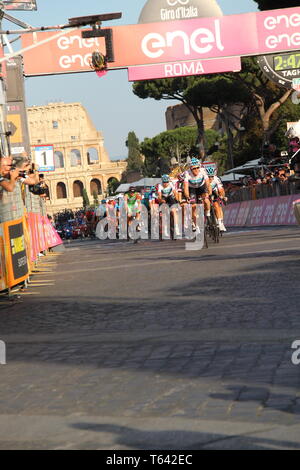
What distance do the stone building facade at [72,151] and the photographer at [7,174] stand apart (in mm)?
169028

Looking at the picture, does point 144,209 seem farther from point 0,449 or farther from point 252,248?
point 0,449

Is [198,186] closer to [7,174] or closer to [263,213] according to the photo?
[7,174]

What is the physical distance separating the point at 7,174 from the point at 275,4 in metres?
27.0

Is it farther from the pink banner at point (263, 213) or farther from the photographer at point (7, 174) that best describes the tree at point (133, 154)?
the photographer at point (7, 174)

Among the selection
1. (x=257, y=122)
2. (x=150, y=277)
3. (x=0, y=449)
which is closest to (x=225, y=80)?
(x=257, y=122)

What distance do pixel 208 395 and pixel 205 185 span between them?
13.4 m

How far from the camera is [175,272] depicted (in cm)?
1316

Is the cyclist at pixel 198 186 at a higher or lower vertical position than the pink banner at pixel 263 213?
higher

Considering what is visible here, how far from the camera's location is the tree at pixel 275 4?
35806 millimetres

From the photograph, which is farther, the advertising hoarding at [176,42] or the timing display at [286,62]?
the advertising hoarding at [176,42]

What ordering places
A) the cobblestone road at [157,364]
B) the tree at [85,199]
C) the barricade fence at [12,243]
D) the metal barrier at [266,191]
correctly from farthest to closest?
the tree at [85,199] < the metal barrier at [266,191] < the barricade fence at [12,243] < the cobblestone road at [157,364]

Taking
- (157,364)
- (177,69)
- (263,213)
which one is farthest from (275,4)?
(157,364)

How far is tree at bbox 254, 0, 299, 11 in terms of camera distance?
35.8 m

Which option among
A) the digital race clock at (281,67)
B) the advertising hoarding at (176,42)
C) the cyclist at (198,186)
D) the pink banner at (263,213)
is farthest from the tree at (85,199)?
the cyclist at (198,186)
